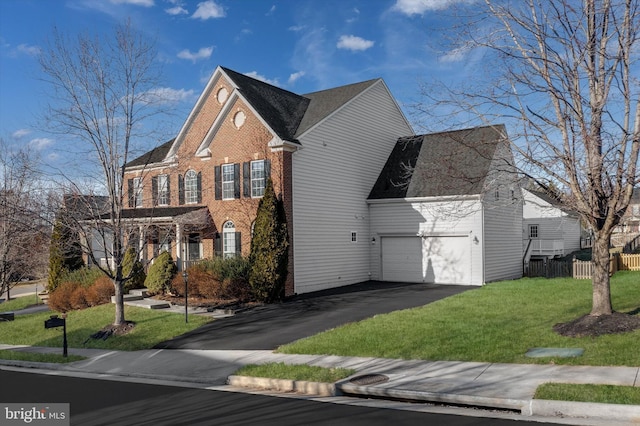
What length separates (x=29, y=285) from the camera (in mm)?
47469

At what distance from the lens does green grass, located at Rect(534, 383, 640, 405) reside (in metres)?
6.97

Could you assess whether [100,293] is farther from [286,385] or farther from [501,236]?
[501,236]

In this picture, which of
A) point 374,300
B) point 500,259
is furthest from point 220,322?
point 500,259

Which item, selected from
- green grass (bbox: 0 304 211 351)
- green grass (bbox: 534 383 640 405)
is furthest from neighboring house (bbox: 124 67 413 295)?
green grass (bbox: 534 383 640 405)

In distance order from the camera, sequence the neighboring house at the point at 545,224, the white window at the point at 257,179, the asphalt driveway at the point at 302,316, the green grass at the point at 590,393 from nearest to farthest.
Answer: the green grass at the point at 590,393 → the asphalt driveway at the point at 302,316 → the white window at the point at 257,179 → the neighboring house at the point at 545,224

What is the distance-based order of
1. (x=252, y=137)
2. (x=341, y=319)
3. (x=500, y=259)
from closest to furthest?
(x=341, y=319) → (x=252, y=137) → (x=500, y=259)

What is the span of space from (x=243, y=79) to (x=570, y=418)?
21.1 meters

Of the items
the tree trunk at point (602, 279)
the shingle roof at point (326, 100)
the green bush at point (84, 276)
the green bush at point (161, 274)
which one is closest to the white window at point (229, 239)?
the green bush at point (161, 274)

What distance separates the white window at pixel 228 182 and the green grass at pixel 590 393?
699 inches

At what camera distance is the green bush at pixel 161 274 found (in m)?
21.8

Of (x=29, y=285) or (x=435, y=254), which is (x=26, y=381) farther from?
(x=29, y=285)

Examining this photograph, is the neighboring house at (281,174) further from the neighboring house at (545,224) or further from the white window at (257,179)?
Answer: the neighboring house at (545,224)

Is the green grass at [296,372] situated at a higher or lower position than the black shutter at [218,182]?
lower

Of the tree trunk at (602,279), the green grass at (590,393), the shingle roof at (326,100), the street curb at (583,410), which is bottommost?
the street curb at (583,410)
